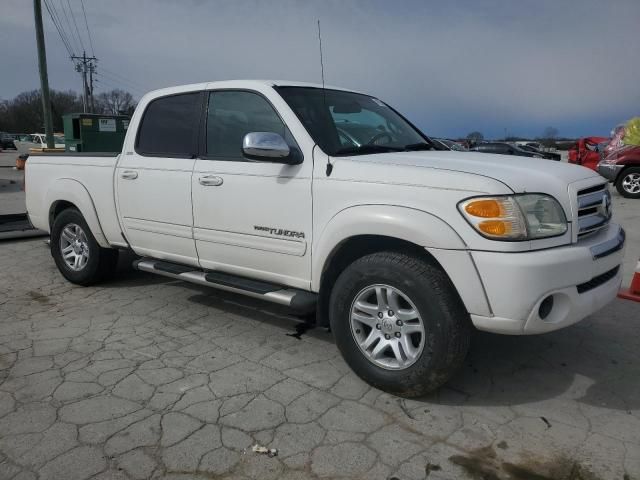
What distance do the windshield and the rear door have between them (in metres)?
0.99

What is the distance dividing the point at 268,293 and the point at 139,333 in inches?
49.3

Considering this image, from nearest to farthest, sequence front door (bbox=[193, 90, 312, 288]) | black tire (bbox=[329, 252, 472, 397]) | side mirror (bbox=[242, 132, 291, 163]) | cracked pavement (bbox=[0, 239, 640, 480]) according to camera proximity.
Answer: cracked pavement (bbox=[0, 239, 640, 480])
black tire (bbox=[329, 252, 472, 397])
side mirror (bbox=[242, 132, 291, 163])
front door (bbox=[193, 90, 312, 288])

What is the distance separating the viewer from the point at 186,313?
15.2ft

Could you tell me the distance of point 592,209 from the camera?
318 centimetres

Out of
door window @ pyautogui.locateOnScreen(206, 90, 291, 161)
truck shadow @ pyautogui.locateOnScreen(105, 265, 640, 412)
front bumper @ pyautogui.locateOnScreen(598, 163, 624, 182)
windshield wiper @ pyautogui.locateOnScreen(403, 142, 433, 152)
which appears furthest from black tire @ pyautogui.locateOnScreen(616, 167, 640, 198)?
door window @ pyautogui.locateOnScreen(206, 90, 291, 161)

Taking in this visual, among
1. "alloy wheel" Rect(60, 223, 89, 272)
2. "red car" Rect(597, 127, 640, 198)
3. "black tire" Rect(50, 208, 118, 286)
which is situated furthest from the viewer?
"red car" Rect(597, 127, 640, 198)

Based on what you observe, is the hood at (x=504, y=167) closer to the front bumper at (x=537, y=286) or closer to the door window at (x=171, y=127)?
the front bumper at (x=537, y=286)

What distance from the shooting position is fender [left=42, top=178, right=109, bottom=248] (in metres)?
5.03

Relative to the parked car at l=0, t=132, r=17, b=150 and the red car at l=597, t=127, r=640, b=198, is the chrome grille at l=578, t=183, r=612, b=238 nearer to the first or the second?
the red car at l=597, t=127, r=640, b=198

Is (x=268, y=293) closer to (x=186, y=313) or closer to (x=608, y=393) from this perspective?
(x=186, y=313)

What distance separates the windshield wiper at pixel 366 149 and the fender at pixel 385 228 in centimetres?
51

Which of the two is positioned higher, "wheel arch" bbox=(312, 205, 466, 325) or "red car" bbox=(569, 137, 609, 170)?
"red car" bbox=(569, 137, 609, 170)

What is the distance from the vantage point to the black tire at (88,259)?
523 cm

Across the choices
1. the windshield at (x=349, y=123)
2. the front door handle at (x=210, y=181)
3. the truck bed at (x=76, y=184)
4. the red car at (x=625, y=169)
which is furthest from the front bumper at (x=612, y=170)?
the truck bed at (x=76, y=184)
